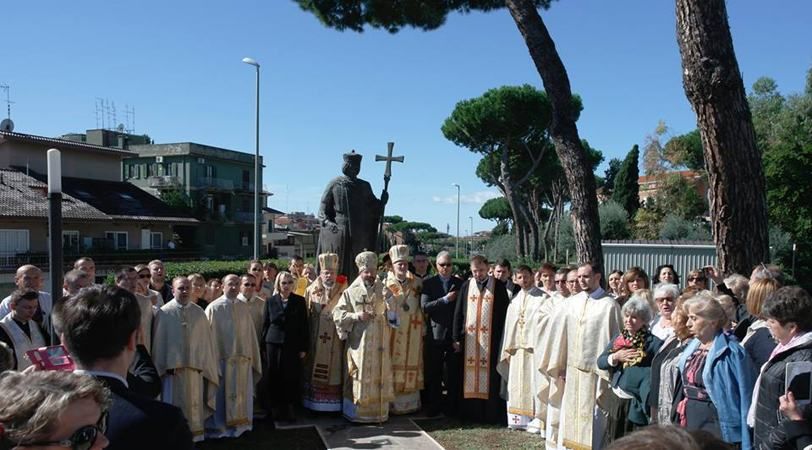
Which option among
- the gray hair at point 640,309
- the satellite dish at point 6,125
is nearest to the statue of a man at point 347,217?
the gray hair at point 640,309

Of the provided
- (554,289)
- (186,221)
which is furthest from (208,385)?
(186,221)

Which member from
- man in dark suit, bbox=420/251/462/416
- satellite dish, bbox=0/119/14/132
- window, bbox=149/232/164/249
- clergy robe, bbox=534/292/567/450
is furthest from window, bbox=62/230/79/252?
clergy robe, bbox=534/292/567/450

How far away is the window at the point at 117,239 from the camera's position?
104 ft

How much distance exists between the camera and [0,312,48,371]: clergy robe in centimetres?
461

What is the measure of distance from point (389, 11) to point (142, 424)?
43.4 ft

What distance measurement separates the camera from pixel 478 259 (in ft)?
24.9

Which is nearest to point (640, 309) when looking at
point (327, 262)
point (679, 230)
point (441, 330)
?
point (441, 330)

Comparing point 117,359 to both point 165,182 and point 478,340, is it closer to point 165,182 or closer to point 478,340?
point 478,340

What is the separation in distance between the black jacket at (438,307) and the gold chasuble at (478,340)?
25 cm

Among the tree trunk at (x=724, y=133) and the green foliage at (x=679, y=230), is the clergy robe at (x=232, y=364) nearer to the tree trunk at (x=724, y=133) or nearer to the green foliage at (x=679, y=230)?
the tree trunk at (x=724, y=133)

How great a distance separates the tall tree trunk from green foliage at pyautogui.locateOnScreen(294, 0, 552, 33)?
14.5 feet

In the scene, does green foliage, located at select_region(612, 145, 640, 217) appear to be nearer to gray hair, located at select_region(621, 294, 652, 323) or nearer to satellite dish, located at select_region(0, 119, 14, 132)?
satellite dish, located at select_region(0, 119, 14, 132)

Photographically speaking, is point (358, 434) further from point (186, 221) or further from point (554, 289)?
point (186, 221)

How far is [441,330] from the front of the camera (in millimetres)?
7934
